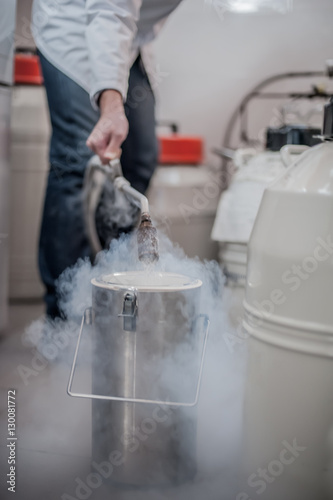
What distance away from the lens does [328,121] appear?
0.75m

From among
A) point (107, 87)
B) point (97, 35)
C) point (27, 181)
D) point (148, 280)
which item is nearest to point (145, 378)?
point (148, 280)

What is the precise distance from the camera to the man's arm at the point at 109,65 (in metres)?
1.08

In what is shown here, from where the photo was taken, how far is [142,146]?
145cm

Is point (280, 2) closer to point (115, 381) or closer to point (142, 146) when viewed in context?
point (142, 146)

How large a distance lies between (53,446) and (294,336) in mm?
404

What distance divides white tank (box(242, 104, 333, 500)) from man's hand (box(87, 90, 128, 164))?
0.40 metres

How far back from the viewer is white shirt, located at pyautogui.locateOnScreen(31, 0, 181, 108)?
1.11 meters

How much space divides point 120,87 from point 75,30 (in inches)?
9.4

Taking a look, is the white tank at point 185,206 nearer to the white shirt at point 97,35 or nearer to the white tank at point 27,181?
the white tank at point 27,181

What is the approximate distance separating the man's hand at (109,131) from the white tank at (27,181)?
867 millimetres

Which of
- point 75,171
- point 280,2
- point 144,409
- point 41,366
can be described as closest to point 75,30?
point 75,171

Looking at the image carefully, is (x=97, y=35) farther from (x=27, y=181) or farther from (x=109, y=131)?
(x=27, y=181)

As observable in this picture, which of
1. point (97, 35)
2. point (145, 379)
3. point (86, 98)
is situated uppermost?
point (97, 35)

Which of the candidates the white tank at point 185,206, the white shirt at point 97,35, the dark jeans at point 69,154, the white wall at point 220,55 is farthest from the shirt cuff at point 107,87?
the white wall at point 220,55
